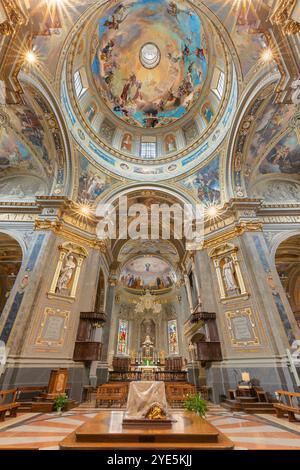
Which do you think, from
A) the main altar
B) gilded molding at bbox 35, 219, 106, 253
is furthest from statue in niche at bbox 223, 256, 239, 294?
the main altar

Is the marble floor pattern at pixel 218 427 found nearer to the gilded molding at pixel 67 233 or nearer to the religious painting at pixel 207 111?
the gilded molding at pixel 67 233

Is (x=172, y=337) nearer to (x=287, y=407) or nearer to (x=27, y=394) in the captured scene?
(x=27, y=394)

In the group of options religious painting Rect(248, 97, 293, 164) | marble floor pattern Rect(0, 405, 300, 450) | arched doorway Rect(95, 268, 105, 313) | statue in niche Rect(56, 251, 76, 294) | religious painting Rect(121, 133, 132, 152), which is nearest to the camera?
marble floor pattern Rect(0, 405, 300, 450)

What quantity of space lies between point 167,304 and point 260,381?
19.5 m

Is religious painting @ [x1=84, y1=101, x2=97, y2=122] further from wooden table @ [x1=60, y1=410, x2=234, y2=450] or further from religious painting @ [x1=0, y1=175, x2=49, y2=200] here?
wooden table @ [x1=60, y1=410, x2=234, y2=450]

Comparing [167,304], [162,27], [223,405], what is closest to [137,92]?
[162,27]

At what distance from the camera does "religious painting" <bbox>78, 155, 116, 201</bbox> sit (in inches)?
568

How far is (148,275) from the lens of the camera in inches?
1130

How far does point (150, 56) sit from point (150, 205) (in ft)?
Answer: 41.6

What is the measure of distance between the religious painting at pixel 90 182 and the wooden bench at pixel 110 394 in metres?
10.8

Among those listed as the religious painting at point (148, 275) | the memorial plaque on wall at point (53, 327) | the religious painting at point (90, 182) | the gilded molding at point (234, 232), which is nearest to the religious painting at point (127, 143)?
the religious painting at point (90, 182)

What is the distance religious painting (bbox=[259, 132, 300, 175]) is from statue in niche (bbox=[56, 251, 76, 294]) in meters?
13.3

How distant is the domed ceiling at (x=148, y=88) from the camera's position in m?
13.6
